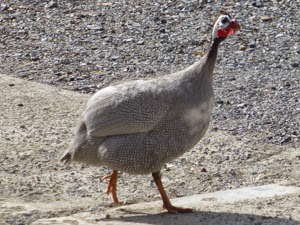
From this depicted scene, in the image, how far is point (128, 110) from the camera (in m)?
6.06

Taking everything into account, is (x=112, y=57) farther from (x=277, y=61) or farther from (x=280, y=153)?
(x=280, y=153)

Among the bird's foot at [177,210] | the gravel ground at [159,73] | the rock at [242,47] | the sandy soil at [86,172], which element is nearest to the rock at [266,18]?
the gravel ground at [159,73]

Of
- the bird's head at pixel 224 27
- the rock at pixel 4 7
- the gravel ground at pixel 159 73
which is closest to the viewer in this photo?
the bird's head at pixel 224 27

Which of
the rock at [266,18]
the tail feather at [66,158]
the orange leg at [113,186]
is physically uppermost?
the rock at [266,18]

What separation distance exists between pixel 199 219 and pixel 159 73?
12.4ft

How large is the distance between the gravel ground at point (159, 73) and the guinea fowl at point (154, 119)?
1.64ft

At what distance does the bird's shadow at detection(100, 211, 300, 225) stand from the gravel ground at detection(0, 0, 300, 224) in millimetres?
458

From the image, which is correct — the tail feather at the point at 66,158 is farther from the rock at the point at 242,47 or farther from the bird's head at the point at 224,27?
the rock at the point at 242,47

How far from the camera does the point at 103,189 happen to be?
6.78m

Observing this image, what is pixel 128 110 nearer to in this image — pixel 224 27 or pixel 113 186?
pixel 113 186

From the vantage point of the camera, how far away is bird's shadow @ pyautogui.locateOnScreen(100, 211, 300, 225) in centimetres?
584

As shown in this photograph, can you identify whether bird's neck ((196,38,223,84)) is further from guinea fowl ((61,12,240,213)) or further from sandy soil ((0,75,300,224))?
sandy soil ((0,75,300,224))

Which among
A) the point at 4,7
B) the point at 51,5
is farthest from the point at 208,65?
the point at 4,7

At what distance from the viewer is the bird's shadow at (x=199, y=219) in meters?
5.84
